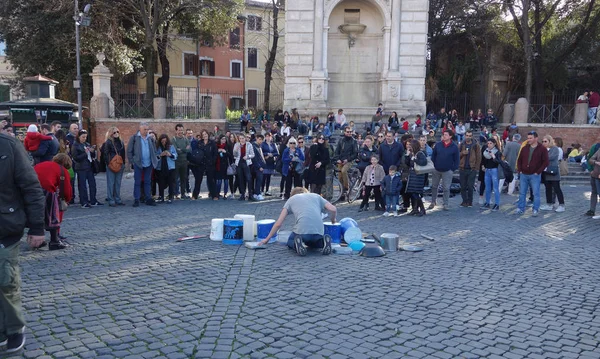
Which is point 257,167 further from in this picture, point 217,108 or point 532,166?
point 217,108

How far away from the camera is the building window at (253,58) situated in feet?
169

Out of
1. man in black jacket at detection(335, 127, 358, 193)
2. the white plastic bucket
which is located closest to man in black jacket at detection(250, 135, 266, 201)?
man in black jacket at detection(335, 127, 358, 193)

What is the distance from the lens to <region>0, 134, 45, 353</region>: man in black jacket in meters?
4.69

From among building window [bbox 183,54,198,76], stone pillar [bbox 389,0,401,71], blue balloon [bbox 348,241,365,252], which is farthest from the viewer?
building window [bbox 183,54,198,76]

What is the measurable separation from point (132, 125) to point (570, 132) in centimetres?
2164

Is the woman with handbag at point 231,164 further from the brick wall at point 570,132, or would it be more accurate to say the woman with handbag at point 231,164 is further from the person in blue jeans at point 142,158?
the brick wall at point 570,132

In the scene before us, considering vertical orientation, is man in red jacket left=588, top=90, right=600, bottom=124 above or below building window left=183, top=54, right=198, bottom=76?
below

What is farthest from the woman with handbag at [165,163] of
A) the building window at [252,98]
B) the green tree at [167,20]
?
the building window at [252,98]

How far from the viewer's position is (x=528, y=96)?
102 ft

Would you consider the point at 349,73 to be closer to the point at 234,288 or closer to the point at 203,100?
the point at 203,100

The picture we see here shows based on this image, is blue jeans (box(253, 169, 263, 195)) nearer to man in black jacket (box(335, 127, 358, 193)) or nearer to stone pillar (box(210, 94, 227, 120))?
man in black jacket (box(335, 127, 358, 193))

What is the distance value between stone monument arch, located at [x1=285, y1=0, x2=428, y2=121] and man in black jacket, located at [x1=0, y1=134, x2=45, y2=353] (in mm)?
23051

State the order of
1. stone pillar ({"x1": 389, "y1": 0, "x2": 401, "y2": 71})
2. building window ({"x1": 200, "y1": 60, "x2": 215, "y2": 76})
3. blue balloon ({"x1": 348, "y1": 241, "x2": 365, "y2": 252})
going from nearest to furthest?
blue balloon ({"x1": 348, "y1": 241, "x2": 365, "y2": 252}) < stone pillar ({"x1": 389, "y1": 0, "x2": 401, "y2": 71}) < building window ({"x1": 200, "y1": 60, "x2": 215, "y2": 76})

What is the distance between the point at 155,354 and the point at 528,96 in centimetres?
3084
